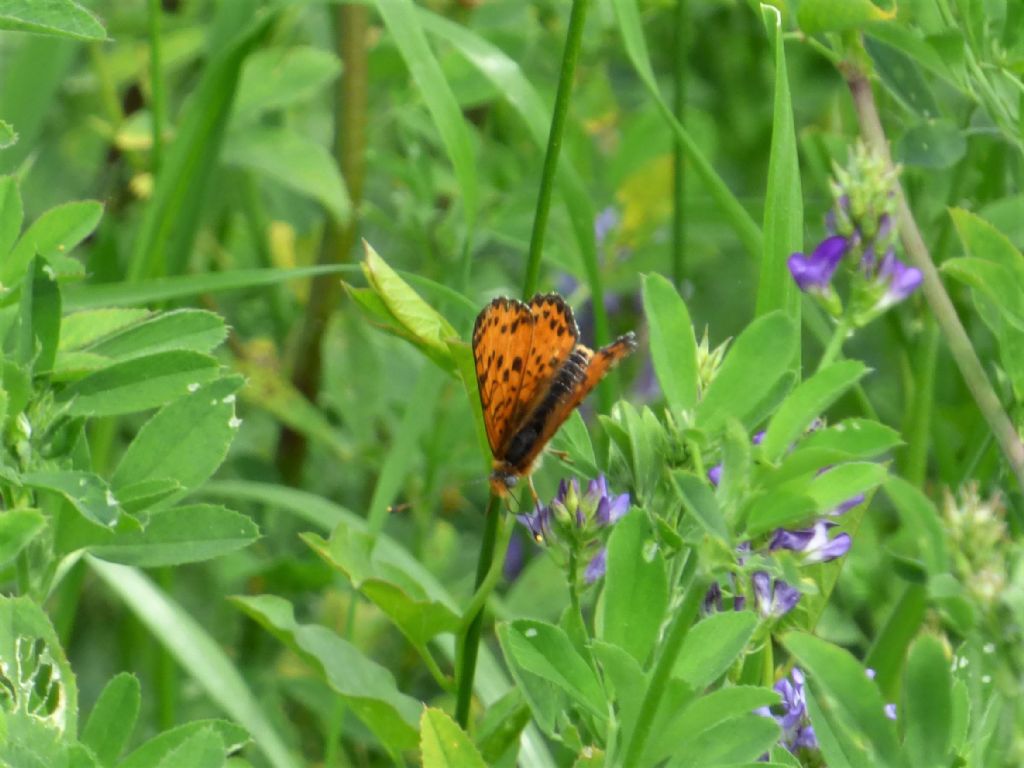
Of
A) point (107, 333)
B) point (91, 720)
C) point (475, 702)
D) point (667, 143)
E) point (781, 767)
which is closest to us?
point (781, 767)

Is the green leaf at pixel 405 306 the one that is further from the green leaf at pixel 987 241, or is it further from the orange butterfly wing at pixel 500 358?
the green leaf at pixel 987 241

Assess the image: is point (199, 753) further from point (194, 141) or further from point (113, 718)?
point (194, 141)

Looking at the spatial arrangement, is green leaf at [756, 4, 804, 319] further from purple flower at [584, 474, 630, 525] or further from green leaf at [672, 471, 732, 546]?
green leaf at [672, 471, 732, 546]

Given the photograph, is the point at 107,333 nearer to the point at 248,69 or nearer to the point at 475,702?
the point at 475,702

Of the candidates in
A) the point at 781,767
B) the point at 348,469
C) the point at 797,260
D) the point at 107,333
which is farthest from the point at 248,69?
the point at 781,767

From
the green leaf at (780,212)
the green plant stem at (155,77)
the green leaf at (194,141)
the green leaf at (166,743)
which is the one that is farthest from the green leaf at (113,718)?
the green plant stem at (155,77)

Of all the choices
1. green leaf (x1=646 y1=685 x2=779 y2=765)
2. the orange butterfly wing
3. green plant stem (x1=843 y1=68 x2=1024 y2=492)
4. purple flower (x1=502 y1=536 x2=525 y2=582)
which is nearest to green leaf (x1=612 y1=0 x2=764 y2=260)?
green plant stem (x1=843 y1=68 x2=1024 y2=492)
